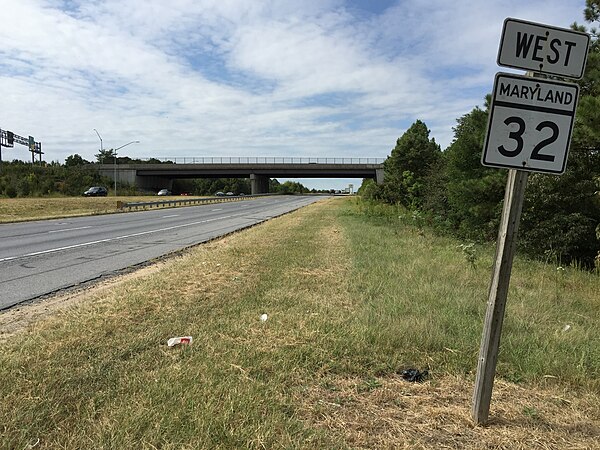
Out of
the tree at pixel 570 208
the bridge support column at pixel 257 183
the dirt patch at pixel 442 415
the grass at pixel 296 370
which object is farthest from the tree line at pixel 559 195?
the bridge support column at pixel 257 183

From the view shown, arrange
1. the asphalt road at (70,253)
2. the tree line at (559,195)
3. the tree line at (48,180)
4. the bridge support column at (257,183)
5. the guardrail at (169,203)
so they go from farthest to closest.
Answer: the bridge support column at (257,183) → the tree line at (48,180) → the guardrail at (169,203) → the tree line at (559,195) → the asphalt road at (70,253)

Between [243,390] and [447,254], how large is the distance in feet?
29.0

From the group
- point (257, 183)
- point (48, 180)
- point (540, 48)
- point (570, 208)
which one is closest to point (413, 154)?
point (570, 208)

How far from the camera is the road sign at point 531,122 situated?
2.92 m

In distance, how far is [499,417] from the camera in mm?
3277

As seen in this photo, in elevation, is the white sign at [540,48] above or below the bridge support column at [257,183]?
above

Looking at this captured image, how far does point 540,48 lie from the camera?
2984 mm

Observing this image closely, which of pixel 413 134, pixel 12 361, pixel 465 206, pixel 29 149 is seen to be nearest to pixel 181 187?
pixel 29 149

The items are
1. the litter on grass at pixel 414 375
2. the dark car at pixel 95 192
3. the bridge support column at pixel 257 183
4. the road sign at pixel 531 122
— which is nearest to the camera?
the road sign at pixel 531 122

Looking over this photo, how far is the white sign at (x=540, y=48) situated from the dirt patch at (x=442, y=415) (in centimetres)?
242

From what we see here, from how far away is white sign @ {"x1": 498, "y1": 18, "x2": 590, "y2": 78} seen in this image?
2963 mm

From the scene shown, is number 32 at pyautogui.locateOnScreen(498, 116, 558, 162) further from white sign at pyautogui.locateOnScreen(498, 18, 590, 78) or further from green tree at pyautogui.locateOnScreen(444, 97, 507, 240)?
green tree at pyautogui.locateOnScreen(444, 97, 507, 240)

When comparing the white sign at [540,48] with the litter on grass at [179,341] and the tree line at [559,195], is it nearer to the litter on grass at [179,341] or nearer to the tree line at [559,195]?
the litter on grass at [179,341]

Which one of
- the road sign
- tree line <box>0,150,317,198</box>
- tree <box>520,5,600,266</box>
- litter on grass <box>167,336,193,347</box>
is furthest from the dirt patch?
tree line <box>0,150,317,198</box>
